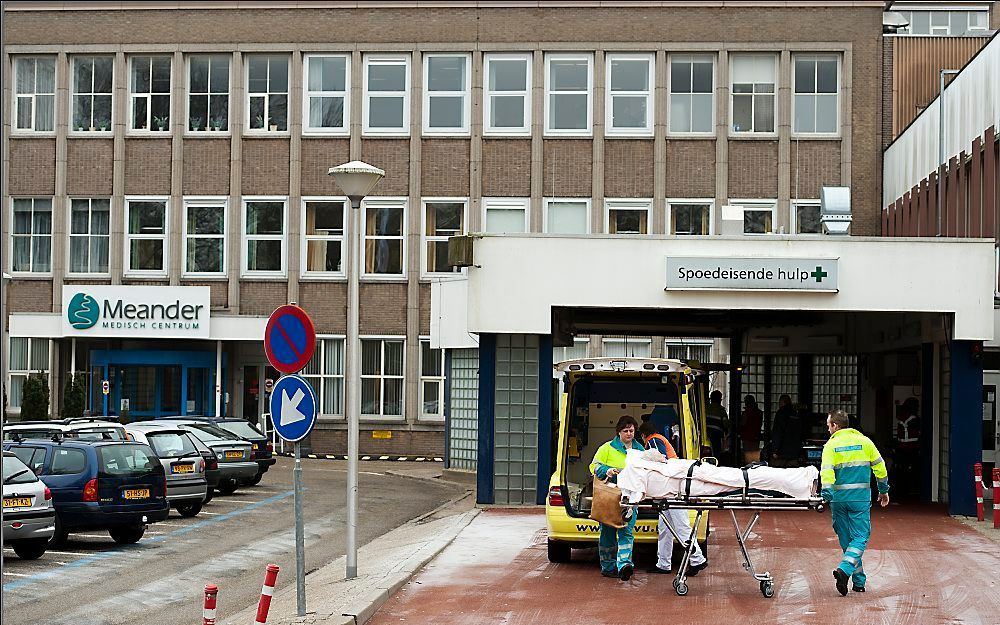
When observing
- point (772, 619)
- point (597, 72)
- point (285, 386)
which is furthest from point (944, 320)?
point (597, 72)

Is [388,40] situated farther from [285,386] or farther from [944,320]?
[285,386]

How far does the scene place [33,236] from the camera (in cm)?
4344

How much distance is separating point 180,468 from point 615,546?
1069 cm

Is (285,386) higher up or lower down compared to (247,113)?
lower down

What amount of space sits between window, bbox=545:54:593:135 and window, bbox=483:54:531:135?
70cm

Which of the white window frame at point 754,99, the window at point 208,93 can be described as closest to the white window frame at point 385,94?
the window at point 208,93

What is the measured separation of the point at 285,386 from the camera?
41.1ft

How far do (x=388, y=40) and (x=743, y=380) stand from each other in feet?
47.0

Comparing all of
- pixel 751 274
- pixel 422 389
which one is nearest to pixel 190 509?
pixel 751 274

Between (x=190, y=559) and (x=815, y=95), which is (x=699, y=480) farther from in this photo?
(x=815, y=95)

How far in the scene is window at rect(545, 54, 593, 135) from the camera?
41438mm

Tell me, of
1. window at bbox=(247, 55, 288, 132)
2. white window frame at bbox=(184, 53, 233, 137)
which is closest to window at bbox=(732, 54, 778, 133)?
window at bbox=(247, 55, 288, 132)

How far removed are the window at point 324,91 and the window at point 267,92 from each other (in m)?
0.70

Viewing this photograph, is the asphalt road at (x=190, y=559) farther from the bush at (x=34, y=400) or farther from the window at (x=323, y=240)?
the bush at (x=34, y=400)
